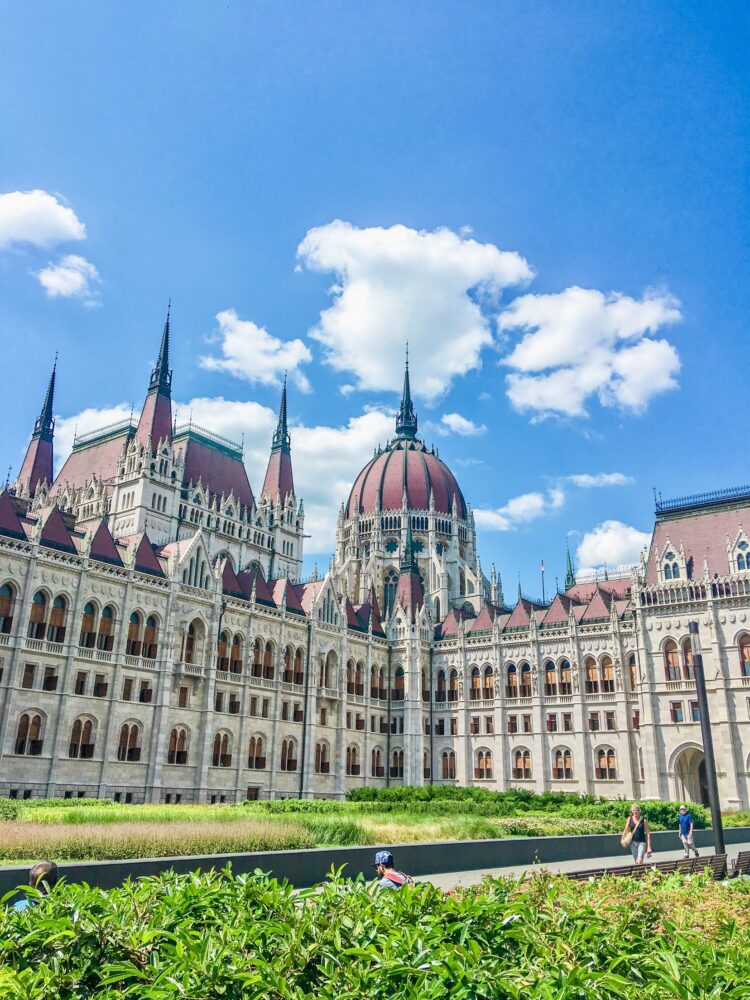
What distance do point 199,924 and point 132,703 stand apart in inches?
1587

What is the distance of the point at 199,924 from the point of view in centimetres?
659

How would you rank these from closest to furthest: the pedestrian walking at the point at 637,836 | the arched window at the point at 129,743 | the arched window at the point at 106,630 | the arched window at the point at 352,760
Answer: the pedestrian walking at the point at 637,836 → the arched window at the point at 129,743 → the arched window at the point at 106,630 → the arched window at the point at 352,760

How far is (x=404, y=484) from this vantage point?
8481 cm

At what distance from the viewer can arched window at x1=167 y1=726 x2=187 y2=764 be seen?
46.1 meters

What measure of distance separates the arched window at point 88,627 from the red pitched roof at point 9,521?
5273mm

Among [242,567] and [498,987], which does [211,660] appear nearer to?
[242,567]

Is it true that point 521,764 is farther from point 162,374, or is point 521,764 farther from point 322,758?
point 162,374

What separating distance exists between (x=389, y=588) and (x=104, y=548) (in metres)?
38.1

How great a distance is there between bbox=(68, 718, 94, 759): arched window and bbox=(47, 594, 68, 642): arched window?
14.8 ft

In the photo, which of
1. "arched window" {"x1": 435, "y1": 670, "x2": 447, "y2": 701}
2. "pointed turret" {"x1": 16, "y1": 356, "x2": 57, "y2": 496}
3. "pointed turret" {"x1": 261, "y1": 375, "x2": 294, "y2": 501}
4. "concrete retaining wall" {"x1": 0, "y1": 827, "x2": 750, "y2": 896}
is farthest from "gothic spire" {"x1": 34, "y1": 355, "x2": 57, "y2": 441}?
"concrete retaining wall" {"x1": 0, "y1": 827, "x2": 750, "y2": 896}

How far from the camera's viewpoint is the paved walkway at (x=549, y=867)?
1741 centimetres

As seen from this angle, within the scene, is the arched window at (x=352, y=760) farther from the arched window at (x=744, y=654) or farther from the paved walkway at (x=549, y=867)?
the paved walkway at (x=549, y=867)

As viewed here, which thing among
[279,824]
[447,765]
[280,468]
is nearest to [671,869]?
[279,824]

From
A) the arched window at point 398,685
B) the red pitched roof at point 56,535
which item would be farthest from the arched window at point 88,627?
the arched window at point 398,685
